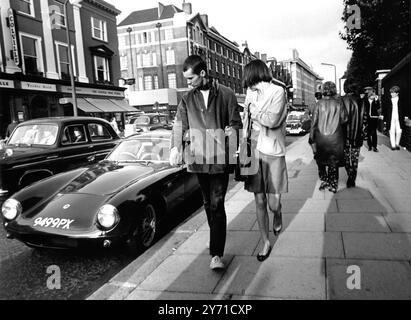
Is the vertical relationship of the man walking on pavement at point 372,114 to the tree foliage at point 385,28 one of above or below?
below

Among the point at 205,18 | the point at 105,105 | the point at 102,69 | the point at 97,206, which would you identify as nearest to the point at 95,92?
the point at 105,105

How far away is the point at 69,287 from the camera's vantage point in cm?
320

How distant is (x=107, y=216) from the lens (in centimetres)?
342

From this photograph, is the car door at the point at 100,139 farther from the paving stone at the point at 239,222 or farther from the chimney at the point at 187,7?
the chimney at the point at 187,7

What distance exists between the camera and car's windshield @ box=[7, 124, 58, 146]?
255 inches

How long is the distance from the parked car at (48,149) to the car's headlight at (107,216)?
257 cm

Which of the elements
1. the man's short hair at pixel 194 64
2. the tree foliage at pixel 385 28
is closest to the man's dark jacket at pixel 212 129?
the man's short hair at pixel 194 64

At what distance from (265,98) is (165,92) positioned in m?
43.3

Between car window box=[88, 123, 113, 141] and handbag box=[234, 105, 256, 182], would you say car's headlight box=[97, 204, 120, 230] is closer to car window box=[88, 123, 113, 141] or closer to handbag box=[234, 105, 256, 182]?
handbag box=[234, 105, 256, 182]

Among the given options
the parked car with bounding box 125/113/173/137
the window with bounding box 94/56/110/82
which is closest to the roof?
the window with bounding box 94/56/110/82

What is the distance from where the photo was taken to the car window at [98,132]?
23.8 ft

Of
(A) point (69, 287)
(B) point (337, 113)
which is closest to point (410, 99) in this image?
(B) point (337, 113)

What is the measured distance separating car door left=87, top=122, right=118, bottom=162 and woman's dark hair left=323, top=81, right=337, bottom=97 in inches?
170

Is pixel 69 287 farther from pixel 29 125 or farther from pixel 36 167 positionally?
pixel 29 125
